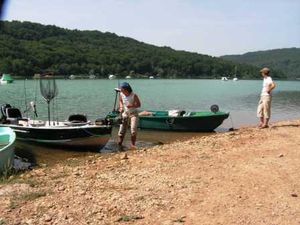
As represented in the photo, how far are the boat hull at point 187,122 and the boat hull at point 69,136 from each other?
6.16 metres

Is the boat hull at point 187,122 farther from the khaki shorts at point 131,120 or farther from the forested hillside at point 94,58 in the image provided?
the forested hillside at point 94,58

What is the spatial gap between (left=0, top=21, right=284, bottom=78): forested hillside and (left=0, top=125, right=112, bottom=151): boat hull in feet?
227

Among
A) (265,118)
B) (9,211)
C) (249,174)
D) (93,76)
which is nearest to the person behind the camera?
(9,211)

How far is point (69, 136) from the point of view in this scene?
16.4 m

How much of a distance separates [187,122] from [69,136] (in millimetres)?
7277

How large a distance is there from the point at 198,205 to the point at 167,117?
1531cm

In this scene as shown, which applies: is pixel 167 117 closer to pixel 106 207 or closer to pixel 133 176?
pixel 133 176

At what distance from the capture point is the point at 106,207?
671 cm

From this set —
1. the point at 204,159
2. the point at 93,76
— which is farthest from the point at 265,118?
the point at 93,76

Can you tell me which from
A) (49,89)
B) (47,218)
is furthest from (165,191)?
(49,89)

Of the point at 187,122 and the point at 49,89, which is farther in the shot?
the point at 187,122

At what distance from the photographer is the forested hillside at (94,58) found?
100938 millimetres

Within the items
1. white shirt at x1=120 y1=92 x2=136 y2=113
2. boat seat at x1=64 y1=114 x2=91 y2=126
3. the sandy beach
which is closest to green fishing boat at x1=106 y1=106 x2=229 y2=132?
boat seat at x1=64 y1=114 x2=91 y2=126

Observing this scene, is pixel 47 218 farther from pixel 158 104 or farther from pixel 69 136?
pixel 158 104
